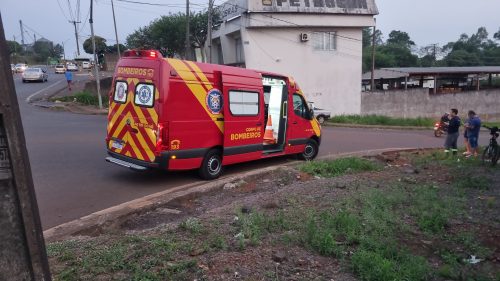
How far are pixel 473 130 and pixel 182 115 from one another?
9601mm

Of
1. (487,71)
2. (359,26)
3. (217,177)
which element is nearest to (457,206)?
(217,177)

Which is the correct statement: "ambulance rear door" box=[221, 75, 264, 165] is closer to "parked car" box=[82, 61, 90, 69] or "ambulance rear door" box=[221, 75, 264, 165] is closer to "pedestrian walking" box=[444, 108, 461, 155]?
"pedestrian walking" box=[444, 108, 461, 155]

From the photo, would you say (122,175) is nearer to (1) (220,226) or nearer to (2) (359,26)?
(1) (220,226)

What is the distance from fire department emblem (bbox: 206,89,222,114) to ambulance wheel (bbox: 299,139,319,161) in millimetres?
3750

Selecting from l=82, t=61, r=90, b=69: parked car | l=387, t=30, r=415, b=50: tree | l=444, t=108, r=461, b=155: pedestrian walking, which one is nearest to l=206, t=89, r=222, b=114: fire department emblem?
l=444, t=108, r=461, b=155: pedestrian walking

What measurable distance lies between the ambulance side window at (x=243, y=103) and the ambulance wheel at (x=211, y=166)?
3.30ft

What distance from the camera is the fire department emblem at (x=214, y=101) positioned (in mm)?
9133

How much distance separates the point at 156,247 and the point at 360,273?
2.05 metres

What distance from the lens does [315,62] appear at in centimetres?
2955

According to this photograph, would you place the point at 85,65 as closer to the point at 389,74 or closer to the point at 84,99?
the point at 84,99

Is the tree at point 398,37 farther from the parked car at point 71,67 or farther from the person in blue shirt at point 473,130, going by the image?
the person in blue shirt at point 473,130

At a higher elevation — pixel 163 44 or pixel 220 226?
pixel 163 44

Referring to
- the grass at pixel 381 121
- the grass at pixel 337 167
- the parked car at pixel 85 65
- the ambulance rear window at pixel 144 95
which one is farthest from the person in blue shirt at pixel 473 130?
the parked car at pixel 85 65

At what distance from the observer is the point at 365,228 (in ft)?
18.1
